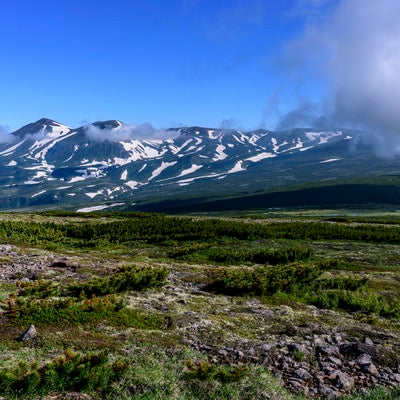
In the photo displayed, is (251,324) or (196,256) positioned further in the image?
(196,256)

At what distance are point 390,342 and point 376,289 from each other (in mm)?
10752

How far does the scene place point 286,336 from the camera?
1582 cm

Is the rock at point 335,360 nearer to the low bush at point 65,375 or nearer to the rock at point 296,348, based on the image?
the rock at point 296,348

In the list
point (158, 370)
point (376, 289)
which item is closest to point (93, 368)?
point (158, 370)

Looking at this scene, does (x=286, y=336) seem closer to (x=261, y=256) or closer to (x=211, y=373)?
(x=211, y=373)

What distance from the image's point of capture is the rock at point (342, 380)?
494 inches

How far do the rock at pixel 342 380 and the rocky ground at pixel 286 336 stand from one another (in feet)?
0.10

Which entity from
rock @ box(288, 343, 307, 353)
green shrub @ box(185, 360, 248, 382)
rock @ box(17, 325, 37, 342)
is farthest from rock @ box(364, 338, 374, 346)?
rock @ box(17, 325, 37, 342)

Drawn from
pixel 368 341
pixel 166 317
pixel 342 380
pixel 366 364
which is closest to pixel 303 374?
pixel 342 380

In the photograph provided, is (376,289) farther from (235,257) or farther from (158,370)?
(158,370)

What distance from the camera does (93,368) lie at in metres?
11.3

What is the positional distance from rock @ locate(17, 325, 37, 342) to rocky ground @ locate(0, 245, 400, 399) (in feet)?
12.4

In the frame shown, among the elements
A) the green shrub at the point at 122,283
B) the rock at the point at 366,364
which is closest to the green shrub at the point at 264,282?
the green shrub at the point at 122,283

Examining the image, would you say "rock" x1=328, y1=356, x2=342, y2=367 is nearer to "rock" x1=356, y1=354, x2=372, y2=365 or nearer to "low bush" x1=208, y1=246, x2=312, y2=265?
"rock" x1=356, y1=354, x2=372, y2=365
